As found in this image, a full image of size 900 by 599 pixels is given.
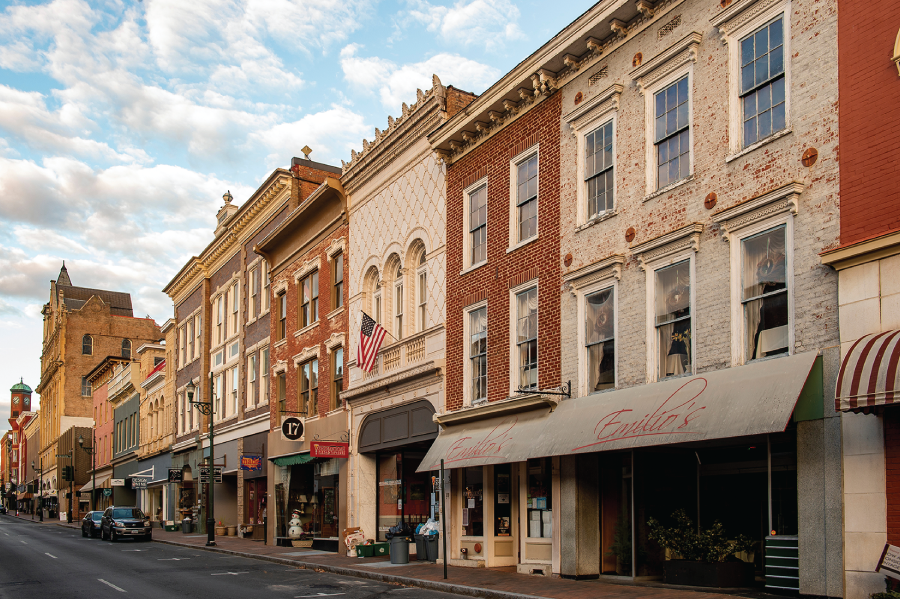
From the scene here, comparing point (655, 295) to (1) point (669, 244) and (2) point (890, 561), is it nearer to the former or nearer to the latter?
(1) point (669, 244)

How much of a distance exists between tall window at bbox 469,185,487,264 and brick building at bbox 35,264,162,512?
8637 cm

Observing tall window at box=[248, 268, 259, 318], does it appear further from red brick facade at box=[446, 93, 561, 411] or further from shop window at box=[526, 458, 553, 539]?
shop window at box=[526, 458, 553, 539]

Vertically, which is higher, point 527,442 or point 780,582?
point 527,442

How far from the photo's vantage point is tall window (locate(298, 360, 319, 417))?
31906 millimetres

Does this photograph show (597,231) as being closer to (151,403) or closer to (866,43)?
(866,43)

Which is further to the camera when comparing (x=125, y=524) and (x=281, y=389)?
(x=125, y=524)

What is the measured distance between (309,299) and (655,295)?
19.0m

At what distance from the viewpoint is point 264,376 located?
37312mm

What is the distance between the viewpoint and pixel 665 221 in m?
16.0

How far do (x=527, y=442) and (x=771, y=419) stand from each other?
6682 mm

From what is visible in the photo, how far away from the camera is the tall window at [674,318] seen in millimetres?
15453

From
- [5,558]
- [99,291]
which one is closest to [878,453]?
[5,558]

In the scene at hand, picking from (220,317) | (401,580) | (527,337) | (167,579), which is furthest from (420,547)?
(220,317)

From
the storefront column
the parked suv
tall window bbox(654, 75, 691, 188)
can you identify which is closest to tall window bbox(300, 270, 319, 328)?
the parked suv
